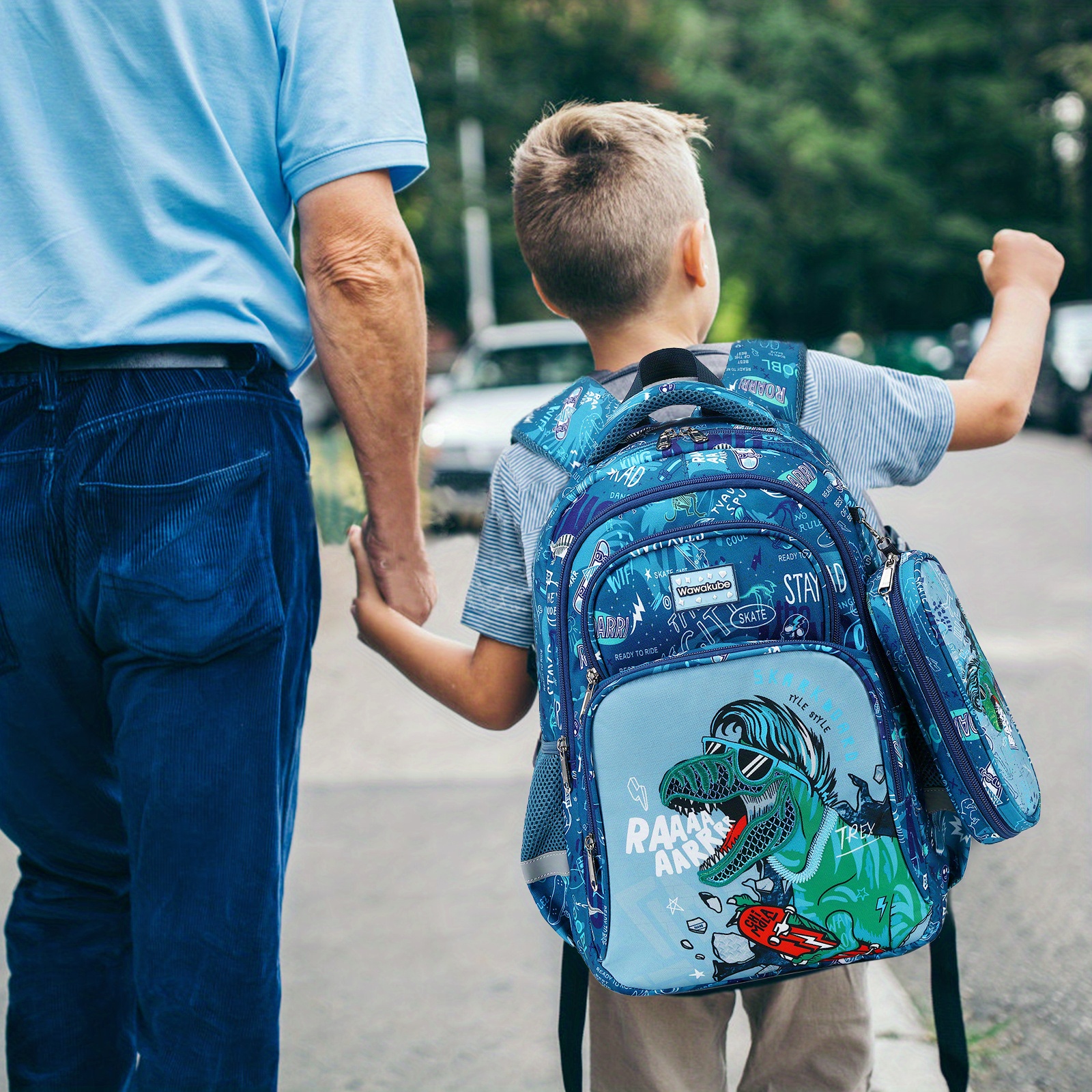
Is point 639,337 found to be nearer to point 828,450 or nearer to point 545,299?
point 545,299

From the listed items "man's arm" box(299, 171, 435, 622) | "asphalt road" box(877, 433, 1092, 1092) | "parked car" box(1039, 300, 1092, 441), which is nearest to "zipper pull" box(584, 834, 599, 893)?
"man's arm" box(299, 171, 435, 622)

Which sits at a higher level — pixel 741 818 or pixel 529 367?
pixel 741 818

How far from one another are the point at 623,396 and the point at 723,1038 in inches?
40.4

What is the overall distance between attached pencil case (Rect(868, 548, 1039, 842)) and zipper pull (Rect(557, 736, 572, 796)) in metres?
0.43

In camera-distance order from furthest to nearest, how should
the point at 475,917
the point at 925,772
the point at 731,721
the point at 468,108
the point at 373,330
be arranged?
1. the point at 468,108
2. the point at 475,917
3. the point at 373,330
4. the point at 925,772
5. the point at 731,721

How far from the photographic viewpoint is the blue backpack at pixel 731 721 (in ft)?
5.26

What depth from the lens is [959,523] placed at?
9688 millimetres

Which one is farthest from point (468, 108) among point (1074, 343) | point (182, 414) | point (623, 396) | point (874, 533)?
point (1074, 343)

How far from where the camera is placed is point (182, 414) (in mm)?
1685

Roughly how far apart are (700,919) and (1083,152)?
1292 inches

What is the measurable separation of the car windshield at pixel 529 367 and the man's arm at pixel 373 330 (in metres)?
8.95

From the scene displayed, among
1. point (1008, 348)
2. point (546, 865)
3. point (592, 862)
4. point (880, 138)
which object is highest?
point (1008, 348)

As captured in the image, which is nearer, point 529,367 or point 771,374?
point 771,374

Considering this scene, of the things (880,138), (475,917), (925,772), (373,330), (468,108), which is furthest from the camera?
(880,138)
